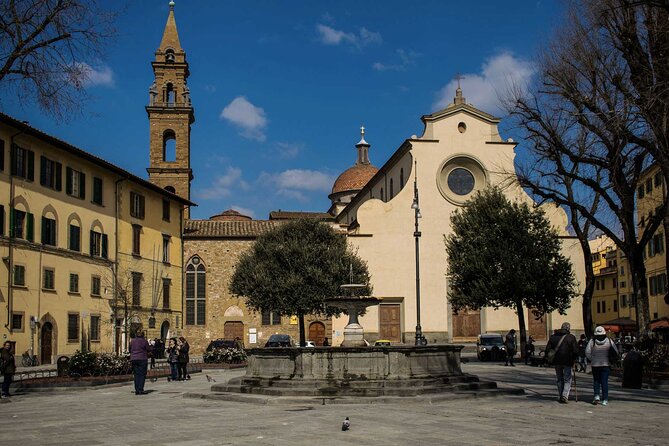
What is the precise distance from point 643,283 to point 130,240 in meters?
31.0

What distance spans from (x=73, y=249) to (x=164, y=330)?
39.3ft

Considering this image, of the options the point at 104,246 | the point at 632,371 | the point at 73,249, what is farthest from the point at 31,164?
the point at 632,371

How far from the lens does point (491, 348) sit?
37.1m

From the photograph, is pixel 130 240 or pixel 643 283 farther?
pixel 130 240

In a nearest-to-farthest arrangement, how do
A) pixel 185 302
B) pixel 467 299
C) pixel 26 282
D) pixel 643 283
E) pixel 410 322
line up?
pixel 643 283 < pixel 26 282 < pixel 467 299 < pixel 410 322 < pixel 185 302

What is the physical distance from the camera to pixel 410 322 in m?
48.3

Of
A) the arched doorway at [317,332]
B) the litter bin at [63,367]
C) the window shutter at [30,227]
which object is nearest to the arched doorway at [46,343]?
the window shutter at [30,227]

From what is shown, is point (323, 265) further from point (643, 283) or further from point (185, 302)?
point (643, 283)

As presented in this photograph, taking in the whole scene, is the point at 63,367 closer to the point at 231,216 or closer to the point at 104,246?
the point at 104,246

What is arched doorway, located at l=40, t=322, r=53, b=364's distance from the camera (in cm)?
3572

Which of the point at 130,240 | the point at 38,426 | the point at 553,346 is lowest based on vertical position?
the point at 38,426

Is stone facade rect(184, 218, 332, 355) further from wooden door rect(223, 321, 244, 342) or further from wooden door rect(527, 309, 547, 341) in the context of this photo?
wooden door rect(527, 309, 547, 341)

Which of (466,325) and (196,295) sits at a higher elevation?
(196,295)

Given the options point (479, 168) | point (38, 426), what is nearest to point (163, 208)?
point (479, 168)
